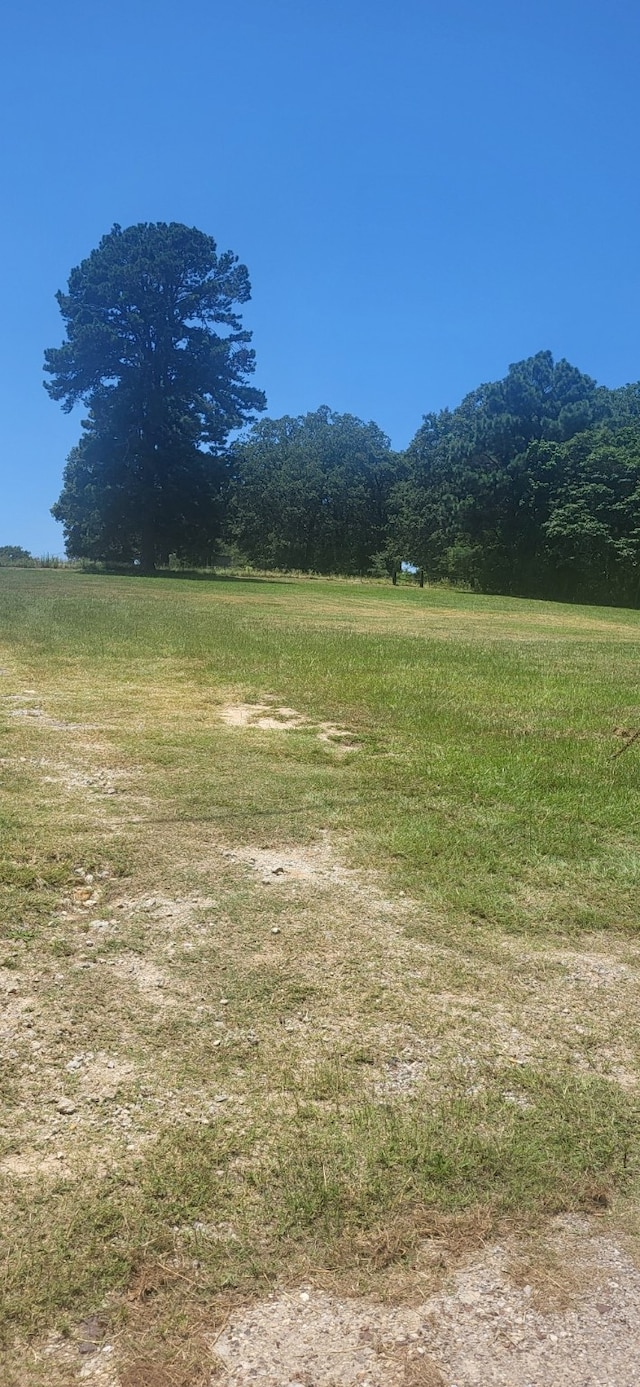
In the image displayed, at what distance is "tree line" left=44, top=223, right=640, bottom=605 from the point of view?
3894 centimetres

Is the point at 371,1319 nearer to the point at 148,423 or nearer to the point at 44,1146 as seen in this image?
the point at 44,1146

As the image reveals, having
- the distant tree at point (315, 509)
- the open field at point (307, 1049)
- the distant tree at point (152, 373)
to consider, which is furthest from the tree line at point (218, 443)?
the open field at point (307, 1049)

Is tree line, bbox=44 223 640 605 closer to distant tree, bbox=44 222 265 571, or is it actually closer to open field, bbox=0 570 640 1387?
distant tree, bbox=44 222 265 571

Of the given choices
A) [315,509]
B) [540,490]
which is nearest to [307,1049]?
[540,490]

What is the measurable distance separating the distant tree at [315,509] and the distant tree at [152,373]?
49.8 ft

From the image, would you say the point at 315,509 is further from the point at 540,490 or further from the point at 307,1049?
the point at 307,1049

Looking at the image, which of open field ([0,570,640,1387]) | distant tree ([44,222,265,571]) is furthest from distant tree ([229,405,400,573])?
open field ([0,570,640,1387])

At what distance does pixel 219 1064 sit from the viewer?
7.73 feet

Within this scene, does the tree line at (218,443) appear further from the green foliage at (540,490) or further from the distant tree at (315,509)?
the distant tree at (315,509)

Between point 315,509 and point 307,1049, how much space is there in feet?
187

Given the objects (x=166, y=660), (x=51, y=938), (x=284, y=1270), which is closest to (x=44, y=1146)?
(x=284, y=1270)

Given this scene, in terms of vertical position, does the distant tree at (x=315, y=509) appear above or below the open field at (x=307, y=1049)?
above

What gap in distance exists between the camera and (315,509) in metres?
57.7

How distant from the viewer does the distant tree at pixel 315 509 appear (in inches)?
2261
